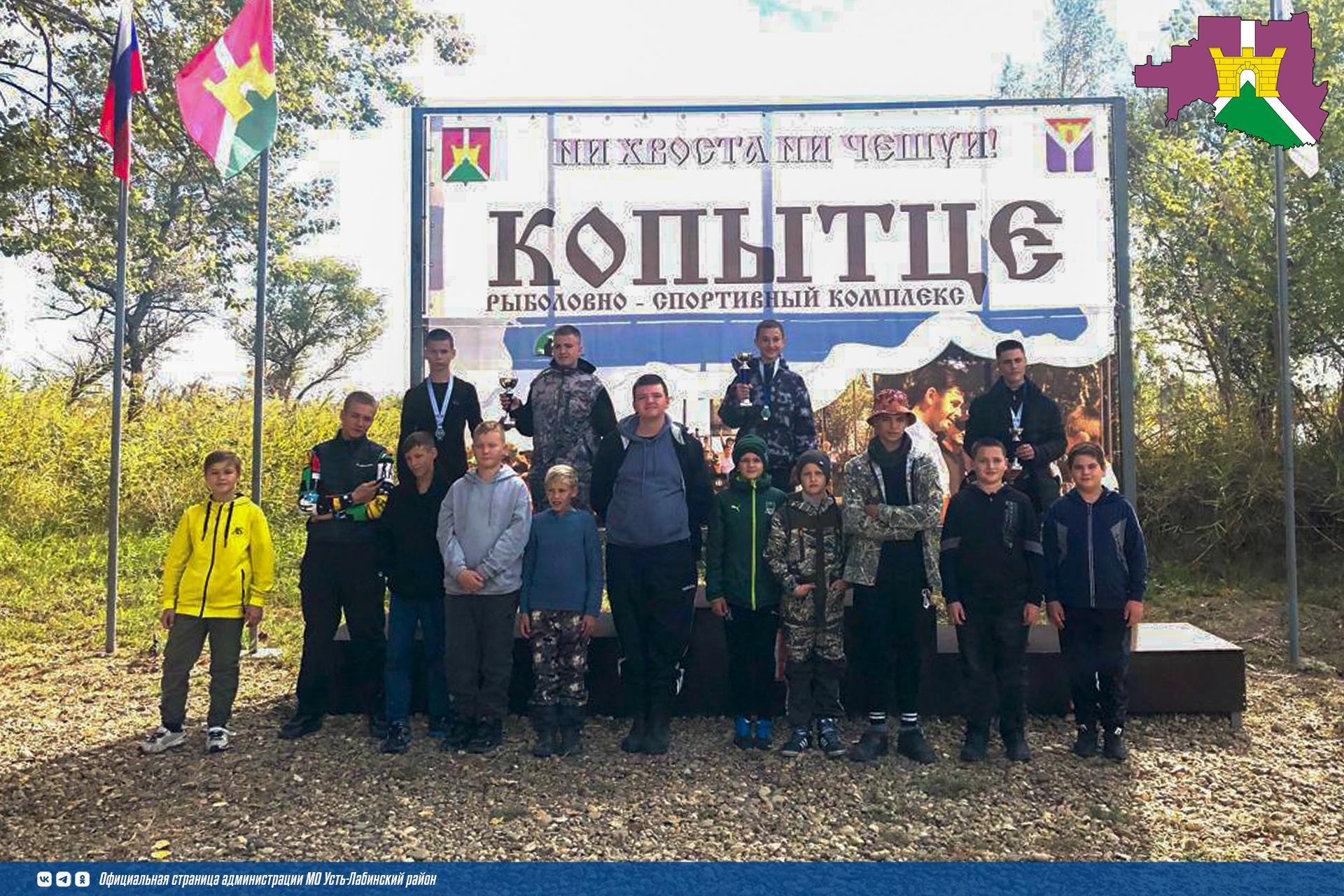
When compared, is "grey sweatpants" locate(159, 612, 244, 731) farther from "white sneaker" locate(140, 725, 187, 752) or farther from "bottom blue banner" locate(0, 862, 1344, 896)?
"bottom blue banner" locate(0, 862, 1344, 896)

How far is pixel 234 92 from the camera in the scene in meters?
6.45

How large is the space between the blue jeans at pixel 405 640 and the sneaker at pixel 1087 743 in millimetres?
3327

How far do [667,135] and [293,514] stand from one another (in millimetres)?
8900

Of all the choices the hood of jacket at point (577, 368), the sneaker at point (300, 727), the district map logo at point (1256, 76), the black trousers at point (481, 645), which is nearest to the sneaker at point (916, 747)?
the black trousers at point (481, 645)

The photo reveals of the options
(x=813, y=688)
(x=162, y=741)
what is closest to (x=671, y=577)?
(x=813, y=688)

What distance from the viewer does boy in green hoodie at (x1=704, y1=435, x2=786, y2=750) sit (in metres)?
4.63

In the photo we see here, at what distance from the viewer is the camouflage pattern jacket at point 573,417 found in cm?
548

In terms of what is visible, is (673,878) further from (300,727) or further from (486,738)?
(300,727)

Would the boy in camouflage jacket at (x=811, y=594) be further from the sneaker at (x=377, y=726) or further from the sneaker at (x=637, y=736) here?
the sneaker at (x=377, y=726)

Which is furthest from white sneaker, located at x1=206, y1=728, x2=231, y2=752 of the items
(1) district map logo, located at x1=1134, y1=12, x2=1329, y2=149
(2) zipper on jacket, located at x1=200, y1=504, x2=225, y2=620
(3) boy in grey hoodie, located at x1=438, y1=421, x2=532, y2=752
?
(1) district map logo, located at x1=1134, y1=12, x2=1329, y2=149

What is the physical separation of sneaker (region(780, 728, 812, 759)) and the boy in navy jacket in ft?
4.50

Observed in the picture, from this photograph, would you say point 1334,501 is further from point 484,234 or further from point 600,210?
point 484,234

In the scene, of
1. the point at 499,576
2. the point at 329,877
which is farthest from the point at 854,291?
the point at 329,877

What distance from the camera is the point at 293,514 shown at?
12953mm
